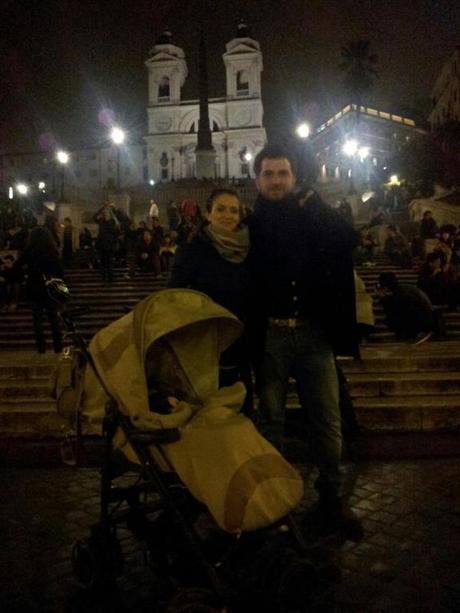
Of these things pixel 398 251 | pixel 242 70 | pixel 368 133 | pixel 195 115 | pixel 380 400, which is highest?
pixel 242 70

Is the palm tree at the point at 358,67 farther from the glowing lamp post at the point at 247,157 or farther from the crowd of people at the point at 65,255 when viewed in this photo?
the crowd of people at the point at 65,255

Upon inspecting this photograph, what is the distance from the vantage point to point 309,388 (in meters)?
4.07

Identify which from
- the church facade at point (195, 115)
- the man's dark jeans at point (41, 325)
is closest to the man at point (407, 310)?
the man's dark jeans at point (41, 325)

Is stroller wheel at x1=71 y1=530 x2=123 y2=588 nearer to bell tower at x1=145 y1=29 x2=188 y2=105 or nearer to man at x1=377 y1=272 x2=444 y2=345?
man at x1=377 y1=272 x2=444 y2=345

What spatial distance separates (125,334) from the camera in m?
3.14

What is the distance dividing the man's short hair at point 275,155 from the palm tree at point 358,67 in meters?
54.1

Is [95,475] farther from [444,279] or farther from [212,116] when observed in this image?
[212,116]

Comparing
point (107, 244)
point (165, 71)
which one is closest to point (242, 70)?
point (165, 71)

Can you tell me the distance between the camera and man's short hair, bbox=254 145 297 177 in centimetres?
402

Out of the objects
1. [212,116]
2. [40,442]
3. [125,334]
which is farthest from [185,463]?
[212,116]

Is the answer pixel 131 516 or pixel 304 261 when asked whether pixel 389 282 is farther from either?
pixel 131 516

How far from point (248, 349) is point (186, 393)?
32.1 inches

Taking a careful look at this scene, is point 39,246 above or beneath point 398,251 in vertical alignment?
above

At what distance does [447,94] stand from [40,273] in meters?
59.0
